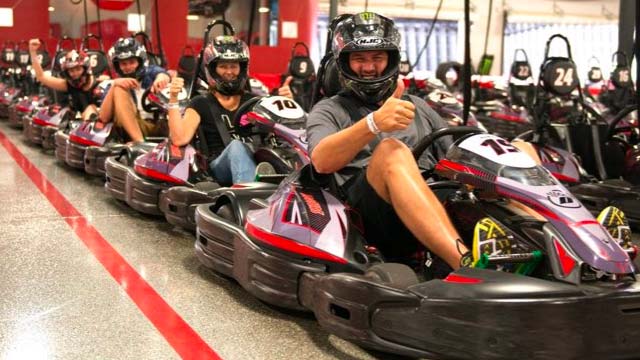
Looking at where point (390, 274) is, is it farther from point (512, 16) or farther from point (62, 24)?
A: point (512, 16)

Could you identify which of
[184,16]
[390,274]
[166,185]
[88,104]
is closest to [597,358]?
[390,274]

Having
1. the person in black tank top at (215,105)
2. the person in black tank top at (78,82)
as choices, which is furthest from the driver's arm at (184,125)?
the person in black tank top at (78,82)

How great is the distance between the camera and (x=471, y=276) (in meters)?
1.92

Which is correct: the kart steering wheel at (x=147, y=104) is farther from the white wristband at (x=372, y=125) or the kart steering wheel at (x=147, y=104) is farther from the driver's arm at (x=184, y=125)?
the white wristband at (x=372, y=125)

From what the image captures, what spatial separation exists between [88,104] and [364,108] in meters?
3.77

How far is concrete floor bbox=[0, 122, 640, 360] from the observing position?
7.39ft

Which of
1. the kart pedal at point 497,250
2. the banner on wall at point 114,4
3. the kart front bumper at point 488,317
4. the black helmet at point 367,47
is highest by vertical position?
the banner on wall at point 114,4

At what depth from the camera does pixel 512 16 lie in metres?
15.1

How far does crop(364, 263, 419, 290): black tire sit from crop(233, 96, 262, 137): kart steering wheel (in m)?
1.58

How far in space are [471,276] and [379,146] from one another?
515 millimetres

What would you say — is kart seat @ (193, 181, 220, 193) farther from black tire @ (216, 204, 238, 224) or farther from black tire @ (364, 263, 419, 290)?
black tire @ (364, 263, 419, 290)

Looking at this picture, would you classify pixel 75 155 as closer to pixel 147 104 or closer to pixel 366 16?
pixel 147 104

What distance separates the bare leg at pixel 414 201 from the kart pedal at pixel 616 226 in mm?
330

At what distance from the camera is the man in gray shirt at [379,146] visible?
2197 mm
